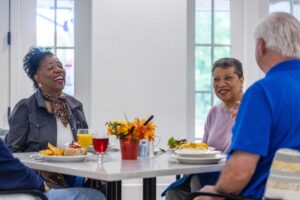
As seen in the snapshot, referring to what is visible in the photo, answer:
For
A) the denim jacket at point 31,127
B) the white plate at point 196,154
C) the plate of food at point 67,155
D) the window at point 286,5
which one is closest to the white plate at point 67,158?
the plate of food at point 67,155

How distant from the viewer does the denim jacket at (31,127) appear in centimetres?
269

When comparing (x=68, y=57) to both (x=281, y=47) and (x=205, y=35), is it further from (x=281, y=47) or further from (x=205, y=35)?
(x=281, y=47)

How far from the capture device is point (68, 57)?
400 centimetres

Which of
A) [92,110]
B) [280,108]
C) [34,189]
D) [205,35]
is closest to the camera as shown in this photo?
[280,108]

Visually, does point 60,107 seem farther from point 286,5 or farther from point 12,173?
point 286,5

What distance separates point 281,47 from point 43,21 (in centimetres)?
267

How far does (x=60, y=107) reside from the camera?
286cm

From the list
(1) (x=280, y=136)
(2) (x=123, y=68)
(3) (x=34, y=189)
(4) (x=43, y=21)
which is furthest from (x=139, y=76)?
(1) (x=280, y=136)

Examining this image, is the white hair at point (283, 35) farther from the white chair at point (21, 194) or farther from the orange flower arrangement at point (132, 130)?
the white chair at point (21, 194)

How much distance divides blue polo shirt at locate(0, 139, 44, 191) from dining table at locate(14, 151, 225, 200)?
14 cm

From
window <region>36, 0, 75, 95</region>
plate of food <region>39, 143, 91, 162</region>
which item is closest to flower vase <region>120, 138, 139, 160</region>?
plate of food <region>39, 143, 91, 162</region>

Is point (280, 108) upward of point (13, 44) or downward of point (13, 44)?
Result: downward

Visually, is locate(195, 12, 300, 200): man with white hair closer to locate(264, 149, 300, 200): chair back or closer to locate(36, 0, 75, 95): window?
locate(264, 149, 300, 200): chair back

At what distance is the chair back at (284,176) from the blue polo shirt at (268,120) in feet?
0.25
